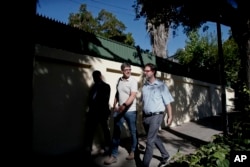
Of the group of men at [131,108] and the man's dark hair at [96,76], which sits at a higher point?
the man's dark hair at [96,76]

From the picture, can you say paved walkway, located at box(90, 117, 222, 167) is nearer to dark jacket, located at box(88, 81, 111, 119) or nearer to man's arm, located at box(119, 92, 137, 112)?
dark jacket, located at box(88, 81, 111, 119)

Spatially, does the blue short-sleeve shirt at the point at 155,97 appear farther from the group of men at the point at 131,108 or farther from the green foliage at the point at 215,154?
the green foliage at the point at 215,154

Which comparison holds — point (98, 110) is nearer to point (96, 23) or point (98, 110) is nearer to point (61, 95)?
point (61, 95)

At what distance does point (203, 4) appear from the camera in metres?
10.1

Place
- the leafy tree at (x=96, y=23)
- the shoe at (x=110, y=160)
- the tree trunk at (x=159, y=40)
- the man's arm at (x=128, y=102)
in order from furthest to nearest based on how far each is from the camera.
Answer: the leafy tree at (x=96, y=23) < the tree trunk at (x=159, y=40) < the shoe at (x=110, y=160) < the man's arm at (x=128, y=102)

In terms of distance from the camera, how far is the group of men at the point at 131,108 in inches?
196

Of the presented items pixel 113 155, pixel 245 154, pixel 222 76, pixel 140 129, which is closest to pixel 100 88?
pixel 113 155

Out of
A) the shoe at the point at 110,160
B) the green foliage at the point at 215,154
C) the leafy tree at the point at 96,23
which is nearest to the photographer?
the green foliage at the point at 215,154

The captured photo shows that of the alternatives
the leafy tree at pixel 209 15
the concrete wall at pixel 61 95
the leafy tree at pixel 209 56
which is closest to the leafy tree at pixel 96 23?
the leafy tree at pixel 209 56

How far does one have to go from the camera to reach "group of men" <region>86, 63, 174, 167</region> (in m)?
4.99

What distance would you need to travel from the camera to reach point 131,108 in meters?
5.62

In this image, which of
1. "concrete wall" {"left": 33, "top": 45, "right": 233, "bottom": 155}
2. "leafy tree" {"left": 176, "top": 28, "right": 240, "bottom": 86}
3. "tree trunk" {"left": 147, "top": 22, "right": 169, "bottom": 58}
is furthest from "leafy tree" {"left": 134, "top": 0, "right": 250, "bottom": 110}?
"leafy tree" {"left": 176, "top": 28, "right": 240, "bottom": 86}

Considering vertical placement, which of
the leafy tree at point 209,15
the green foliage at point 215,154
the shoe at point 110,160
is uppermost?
the leafy tree at point 209,15

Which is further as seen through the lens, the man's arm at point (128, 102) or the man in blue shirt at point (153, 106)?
the man's arm at point (128, 102)
